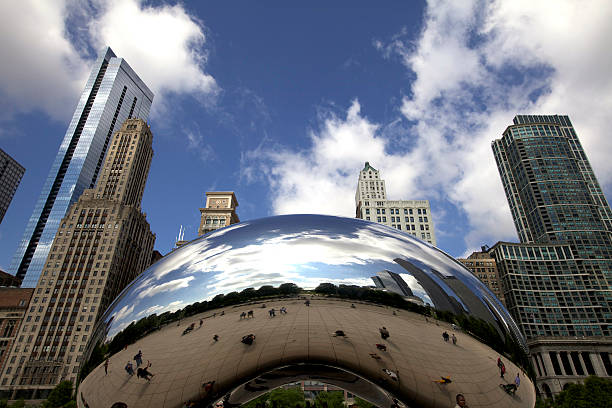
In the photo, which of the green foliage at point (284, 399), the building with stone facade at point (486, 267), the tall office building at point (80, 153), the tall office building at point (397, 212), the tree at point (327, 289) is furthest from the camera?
the tall office building at point (80, 153)

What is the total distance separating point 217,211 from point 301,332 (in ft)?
294

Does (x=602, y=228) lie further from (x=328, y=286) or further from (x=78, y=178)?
(x=78, y=178)

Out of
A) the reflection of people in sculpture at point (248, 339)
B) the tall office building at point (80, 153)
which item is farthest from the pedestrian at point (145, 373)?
the tall office building at point (80, 153)

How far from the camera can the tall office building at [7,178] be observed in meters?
146

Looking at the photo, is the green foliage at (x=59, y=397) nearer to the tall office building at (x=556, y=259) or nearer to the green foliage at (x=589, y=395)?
the green foliage at (x=589, y=395)

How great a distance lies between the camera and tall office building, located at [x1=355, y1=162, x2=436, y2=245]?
9156 cm

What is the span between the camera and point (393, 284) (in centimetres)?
186

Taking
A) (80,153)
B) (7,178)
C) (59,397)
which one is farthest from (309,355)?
(7,178)

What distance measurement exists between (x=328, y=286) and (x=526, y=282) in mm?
109412

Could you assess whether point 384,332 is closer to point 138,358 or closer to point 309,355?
point 309,355

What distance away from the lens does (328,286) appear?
6.04 feet

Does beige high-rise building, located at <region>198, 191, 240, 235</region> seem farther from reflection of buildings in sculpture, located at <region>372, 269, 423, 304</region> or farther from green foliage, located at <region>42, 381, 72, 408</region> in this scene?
reflection of buildings in sculpture, located at <region>372, 269, 423, 304</region>

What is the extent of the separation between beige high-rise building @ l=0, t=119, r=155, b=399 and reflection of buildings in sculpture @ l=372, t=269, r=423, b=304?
231 feet

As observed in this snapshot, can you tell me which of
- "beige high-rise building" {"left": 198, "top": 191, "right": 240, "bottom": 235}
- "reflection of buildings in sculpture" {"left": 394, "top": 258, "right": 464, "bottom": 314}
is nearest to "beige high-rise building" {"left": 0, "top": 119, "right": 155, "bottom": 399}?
"beige high-rise building" {"left": 198, "top": 191, "right": 240, "bottom": 235}
